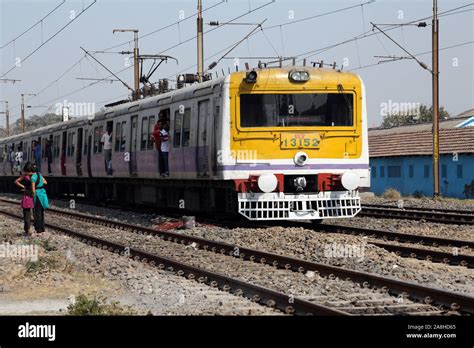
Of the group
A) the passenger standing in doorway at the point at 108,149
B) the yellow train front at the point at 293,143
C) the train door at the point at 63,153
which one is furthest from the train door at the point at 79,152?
the yellow train front at the point at 293,143

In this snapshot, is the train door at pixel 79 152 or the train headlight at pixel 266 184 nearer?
the train headlight at pixel 266 184

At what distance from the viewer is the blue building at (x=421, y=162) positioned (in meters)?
42.2

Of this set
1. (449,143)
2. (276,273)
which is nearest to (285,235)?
(276,273)

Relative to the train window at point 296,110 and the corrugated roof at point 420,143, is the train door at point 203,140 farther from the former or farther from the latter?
the corrugated roof at point 420,143

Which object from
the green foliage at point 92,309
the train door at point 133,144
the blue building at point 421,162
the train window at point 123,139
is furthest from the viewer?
the blue building at point 421,162

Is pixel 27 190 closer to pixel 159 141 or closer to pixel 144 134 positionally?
pixel 159 141

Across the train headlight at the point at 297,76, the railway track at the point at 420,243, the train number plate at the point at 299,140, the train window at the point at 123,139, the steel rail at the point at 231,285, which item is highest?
the train headlight at the point at 297,76

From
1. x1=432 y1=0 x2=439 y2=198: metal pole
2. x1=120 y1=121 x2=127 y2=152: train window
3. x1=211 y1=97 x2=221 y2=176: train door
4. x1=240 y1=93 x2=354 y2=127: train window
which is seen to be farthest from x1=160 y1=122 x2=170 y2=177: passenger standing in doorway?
x1=432 y1=0 x2=439 y2=198: metal pole

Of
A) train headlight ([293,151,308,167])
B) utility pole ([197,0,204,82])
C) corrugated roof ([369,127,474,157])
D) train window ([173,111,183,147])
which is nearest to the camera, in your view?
train headlight ([293,151,308,167])

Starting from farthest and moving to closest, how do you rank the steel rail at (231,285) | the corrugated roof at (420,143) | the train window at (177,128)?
the corrugated roof at (420,143) → the train window at (177,128) → the steel rail at (231,285)

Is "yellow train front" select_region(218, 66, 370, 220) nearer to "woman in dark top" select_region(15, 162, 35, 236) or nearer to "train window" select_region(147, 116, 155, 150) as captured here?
"woman in dark top" select_region(15, 162, 35, 236)

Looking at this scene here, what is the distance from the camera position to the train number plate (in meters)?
18.0

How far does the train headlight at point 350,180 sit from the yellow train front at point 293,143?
0.8 inches

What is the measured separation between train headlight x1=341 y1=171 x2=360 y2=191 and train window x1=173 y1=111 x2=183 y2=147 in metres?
4.61
